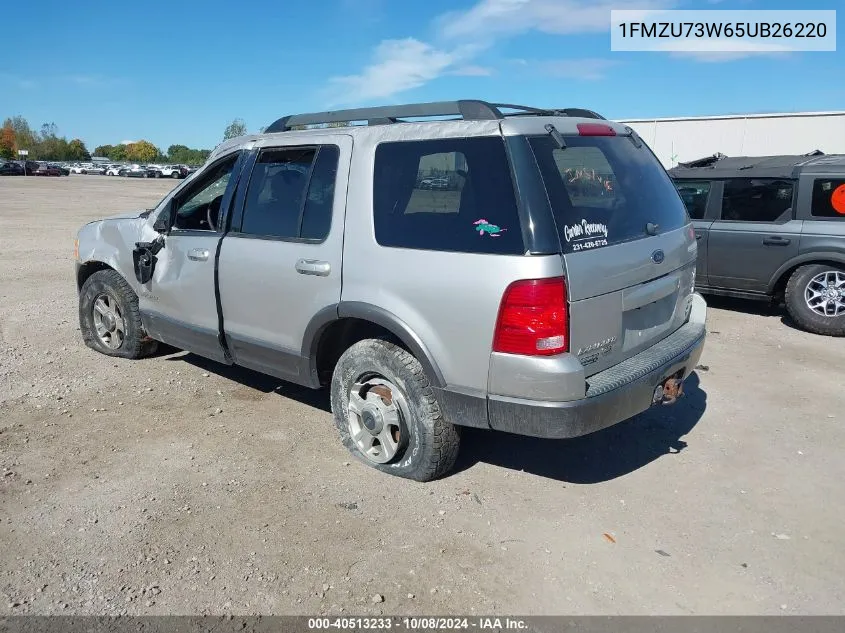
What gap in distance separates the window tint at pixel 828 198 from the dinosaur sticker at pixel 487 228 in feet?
18.2

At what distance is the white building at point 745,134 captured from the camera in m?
22.5

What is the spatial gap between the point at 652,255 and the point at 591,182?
54 centimetres

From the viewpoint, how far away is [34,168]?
213ft

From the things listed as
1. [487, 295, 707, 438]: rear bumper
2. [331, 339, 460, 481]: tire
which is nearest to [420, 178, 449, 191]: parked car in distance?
[331, 339, 460, 481]: tire

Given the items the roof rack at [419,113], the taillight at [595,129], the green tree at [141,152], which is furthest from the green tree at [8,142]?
the taillight at [595,129]

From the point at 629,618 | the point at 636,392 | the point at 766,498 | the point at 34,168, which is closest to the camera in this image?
the point at 629,618

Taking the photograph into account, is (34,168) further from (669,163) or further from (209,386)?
(209,386)

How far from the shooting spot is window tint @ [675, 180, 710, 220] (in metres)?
8.02

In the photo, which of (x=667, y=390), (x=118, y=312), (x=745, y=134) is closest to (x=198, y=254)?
(x=118, y=312)

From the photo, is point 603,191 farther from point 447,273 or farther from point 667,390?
point 667,390

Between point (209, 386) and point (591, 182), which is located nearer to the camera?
point (591, 182)

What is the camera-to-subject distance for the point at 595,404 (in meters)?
3.23

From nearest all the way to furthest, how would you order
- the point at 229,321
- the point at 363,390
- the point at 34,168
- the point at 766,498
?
1. the point at 766,498
2. the point at 363,390
3. the point at 229,321
4. the point at 34,168

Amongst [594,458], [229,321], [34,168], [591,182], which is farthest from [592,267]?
[34,168]
